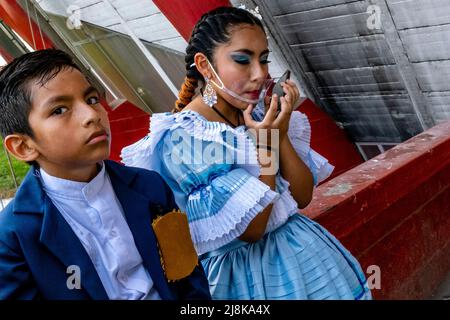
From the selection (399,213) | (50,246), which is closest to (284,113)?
(50,246)

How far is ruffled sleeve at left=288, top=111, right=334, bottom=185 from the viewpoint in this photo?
1.83m

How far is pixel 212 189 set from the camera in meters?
1.42

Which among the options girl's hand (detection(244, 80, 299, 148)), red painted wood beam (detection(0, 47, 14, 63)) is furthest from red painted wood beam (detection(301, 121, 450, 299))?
red painted wood beam (detection(0, 47, 14, 63))

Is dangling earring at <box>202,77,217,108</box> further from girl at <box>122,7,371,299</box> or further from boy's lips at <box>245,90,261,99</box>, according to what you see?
boy's lips at <box>245,90,261,99</box>

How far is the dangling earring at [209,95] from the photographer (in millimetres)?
1628

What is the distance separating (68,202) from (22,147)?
0.56ft

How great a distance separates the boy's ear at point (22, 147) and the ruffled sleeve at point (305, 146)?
3.07ft

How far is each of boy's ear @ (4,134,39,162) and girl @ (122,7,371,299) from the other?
1.33ft

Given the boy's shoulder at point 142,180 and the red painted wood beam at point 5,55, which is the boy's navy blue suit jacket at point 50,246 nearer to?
the boy's shoulder at point 142,180

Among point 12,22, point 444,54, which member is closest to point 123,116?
point 12,22

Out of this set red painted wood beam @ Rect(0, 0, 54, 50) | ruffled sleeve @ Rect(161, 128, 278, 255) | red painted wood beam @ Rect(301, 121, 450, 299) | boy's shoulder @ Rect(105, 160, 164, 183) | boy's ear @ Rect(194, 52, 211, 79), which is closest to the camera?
boy's shoulder @ Rect(105, 160, 164, 183)

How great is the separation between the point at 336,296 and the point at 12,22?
7431mm
